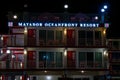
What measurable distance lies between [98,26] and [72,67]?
20.0ft

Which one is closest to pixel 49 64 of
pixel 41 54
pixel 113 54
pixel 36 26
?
pixel 41 54

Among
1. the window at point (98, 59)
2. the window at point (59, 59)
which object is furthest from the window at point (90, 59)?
the window at point (59, 59)

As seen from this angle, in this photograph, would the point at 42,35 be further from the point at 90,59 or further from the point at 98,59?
the point at 98,59

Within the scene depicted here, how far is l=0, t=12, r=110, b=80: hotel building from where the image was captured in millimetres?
48719

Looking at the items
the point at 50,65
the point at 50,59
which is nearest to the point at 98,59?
the point at 50,59

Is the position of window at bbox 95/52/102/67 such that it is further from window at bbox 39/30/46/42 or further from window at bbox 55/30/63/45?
window at bbox 39/30/46/42

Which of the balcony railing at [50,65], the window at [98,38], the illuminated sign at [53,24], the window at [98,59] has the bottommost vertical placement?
the balcony railing at [50,65]

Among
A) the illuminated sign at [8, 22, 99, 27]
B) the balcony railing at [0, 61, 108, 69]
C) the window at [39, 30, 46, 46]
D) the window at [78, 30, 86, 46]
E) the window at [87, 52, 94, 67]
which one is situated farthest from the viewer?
the window at [78, 30, 86, 46]

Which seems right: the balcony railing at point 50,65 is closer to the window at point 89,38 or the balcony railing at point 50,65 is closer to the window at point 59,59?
the window at point 59,59

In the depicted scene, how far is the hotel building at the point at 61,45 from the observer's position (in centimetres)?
4872

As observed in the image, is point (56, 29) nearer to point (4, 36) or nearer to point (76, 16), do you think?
point (76, 16)

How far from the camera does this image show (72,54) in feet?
163

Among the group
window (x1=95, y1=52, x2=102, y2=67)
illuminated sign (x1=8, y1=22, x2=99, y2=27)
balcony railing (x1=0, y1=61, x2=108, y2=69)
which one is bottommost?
balcony railing (x1=0, y1=61, x2=108, y2=69)

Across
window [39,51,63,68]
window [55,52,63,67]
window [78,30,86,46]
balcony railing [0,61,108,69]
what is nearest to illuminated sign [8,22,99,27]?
window [78,30,86,46]
